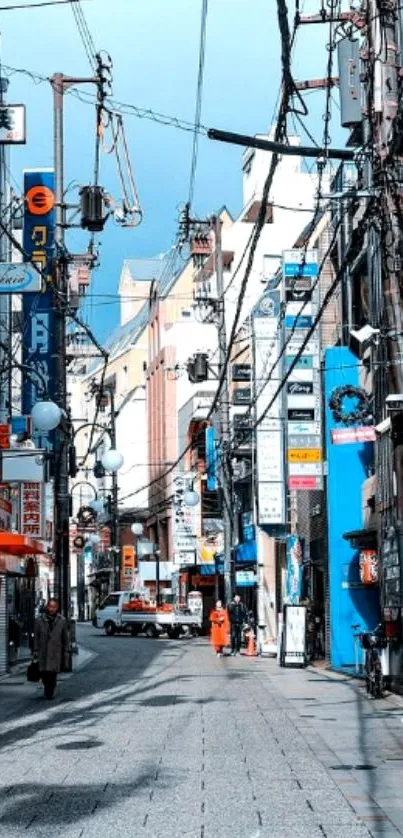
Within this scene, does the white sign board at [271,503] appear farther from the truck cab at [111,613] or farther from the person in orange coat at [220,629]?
the truck cab at [111,613]

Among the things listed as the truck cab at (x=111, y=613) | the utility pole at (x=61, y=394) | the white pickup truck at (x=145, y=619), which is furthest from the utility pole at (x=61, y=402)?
the truck cab at (x=111, y=613)

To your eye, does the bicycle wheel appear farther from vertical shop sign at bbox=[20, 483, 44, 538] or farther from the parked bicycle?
vertical shop sign at bbox=[20, 483, 44, 538]

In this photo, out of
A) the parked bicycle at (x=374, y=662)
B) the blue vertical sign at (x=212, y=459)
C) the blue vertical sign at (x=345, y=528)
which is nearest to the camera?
the parked bicycle at (x=374, y=662)

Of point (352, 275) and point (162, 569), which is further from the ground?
point (352, 275)

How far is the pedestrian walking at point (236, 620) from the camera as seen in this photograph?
34.1 meters

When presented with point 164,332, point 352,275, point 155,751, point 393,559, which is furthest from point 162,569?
point 155,751

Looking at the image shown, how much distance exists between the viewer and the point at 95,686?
76.0ft

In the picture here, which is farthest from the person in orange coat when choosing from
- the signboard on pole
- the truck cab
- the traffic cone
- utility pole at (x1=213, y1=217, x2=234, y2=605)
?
the truck cab

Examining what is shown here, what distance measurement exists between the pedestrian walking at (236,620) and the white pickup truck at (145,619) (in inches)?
653

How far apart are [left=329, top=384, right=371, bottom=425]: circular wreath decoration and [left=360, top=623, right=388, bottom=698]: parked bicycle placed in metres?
5.24

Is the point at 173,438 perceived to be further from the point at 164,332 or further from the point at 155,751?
the point at 155,751

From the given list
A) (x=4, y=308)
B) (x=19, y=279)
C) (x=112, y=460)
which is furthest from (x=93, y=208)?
(x=4, y=308)

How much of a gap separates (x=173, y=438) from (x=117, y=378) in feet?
90.8

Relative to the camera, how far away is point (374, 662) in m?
19.7
